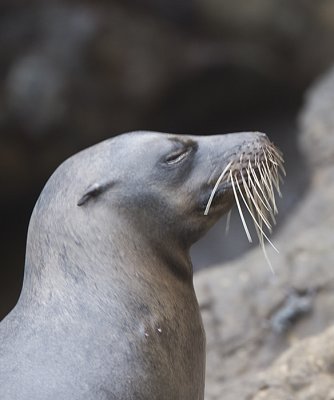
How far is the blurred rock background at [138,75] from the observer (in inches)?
325

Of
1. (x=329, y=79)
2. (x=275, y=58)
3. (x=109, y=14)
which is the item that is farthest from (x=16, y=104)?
(x=329, y=79)

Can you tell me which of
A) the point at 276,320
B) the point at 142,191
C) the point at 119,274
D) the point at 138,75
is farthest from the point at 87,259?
the point at 138,75

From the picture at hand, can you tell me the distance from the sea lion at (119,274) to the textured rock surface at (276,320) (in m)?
0.86

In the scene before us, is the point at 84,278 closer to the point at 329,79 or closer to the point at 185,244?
the point at 185,244

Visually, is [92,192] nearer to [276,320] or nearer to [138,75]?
[276,320]

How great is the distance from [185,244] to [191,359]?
353 millimetres

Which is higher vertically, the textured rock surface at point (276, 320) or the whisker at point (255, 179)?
the whisker at point (255, 179)

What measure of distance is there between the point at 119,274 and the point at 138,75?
586cm

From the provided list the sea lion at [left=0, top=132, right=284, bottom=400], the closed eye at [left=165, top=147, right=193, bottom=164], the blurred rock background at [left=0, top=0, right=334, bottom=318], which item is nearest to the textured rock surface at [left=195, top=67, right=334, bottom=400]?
the sea lion at [left=0, top=132, right=284, bottom=400]

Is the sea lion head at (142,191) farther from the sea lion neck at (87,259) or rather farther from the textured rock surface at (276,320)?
the textured rock surface at (276,320)

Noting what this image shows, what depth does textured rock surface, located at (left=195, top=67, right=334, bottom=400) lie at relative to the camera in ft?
12.7

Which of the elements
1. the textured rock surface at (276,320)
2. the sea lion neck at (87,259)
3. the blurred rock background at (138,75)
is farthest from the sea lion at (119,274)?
the blurred rock background at (138,75)

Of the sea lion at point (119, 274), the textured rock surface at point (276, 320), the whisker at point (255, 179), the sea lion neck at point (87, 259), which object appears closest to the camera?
the sea lion at point (119, 274)

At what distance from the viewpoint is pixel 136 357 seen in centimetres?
283
